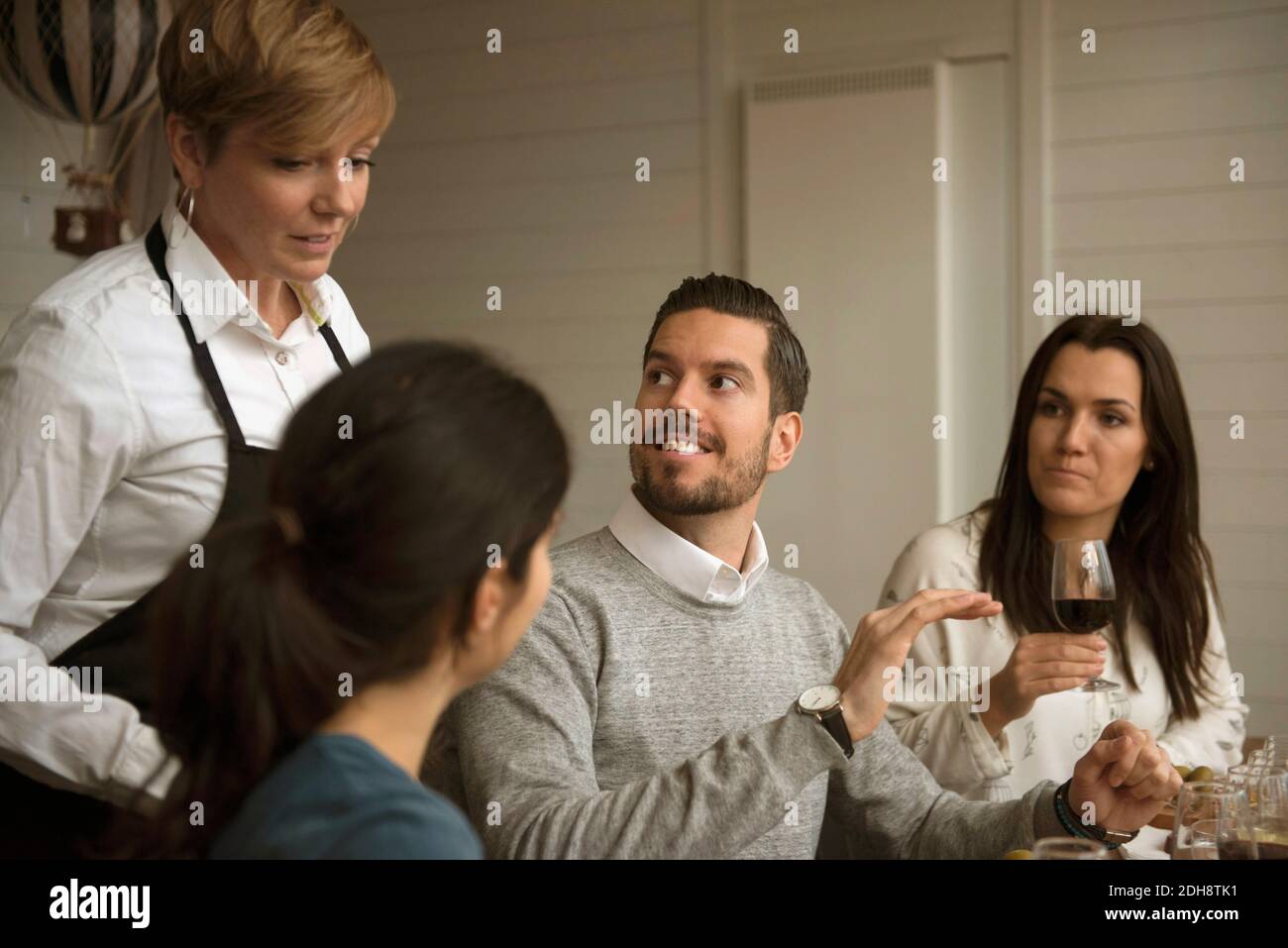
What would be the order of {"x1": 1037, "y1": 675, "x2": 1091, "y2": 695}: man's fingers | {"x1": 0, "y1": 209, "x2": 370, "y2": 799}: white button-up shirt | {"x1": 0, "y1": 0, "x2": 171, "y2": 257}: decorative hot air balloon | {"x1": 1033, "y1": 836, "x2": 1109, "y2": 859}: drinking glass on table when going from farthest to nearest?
{"x1": 0, "y1": 0, "x2": 171, "y2": 257}: decorative hot air balloon < {"x1": 1037, "y1": 675, "x2": 1091, "y2": 695}: man's fingers < {"x1": 0, "y1": 209, "x2": 370, "y2": 799}: white button-up shirt < {"x1": 1033, "y1": 836, "x2": 1109, "y2": 859}: drinking glass on table

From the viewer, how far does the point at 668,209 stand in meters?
4.72

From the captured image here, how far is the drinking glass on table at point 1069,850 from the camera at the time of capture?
1212mm

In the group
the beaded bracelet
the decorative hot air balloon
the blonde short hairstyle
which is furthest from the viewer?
the decorative hot air balloon

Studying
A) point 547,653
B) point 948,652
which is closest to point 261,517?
point 547,653

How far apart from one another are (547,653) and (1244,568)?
2976mm

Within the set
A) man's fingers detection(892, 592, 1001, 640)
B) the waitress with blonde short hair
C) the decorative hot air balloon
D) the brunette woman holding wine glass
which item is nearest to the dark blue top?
the waitress with blonde short hair

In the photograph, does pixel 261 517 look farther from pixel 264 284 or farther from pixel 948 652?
pixel 948 652

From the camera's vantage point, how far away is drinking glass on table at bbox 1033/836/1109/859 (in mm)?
1212

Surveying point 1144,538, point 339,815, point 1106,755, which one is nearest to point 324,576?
point 339,815

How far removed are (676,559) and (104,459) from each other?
78cm

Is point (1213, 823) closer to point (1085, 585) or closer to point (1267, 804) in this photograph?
point (1267, 804)

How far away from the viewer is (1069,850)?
1.23m

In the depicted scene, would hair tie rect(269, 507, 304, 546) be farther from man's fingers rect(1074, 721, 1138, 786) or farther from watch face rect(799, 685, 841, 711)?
man's fingers rect(1074, 721, 1138, 786)

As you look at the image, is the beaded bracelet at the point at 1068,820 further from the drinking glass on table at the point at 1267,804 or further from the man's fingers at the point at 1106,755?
the drinking glass on table at the point at 1267,804
